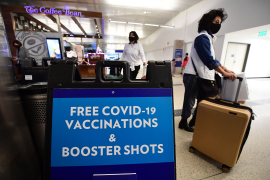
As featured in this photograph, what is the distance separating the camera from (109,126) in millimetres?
471

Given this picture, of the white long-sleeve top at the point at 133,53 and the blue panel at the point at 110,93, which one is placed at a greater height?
the white long-sleeve top at the point at 133,53

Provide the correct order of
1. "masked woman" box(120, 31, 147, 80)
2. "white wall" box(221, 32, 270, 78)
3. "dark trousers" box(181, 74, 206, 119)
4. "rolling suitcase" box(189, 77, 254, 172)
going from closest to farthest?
"rolling suitcase" box(189, 77, 254, 172)
"dark trousers" box(181, 74, 206, 119)
"masked woman" box(120, 31, 147, 80)
"white wall" box(221, 32, 270, 78)

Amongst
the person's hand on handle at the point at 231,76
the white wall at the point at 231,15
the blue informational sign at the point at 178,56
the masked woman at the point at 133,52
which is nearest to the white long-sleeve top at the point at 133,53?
the masked woman at the point at 133,52

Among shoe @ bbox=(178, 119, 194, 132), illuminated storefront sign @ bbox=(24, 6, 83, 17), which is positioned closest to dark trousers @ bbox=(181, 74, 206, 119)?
shoe @ bbox=(178, 119, 194, 132)

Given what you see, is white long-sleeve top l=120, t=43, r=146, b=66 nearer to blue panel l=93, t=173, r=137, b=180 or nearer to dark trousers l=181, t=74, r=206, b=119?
dark trousers l=181, t=74, r=206, b=119

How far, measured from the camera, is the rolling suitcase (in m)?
0.88

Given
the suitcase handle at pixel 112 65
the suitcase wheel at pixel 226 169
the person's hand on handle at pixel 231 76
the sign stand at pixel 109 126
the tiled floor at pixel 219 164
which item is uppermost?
the suitcase handle at pixel 112 65

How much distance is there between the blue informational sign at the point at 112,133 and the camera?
0.45m

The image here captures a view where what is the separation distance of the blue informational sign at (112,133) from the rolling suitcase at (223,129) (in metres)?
0.70

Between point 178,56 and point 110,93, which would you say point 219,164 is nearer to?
point 110,93

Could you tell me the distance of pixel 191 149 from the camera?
1.16 meters

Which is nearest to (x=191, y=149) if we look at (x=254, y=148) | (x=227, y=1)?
(x=254, y=148)

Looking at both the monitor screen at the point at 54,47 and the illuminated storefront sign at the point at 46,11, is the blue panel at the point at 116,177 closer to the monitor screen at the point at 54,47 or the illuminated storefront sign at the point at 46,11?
the monitor screen at the point at 54,47

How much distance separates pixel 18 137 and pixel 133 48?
7.24 ft
